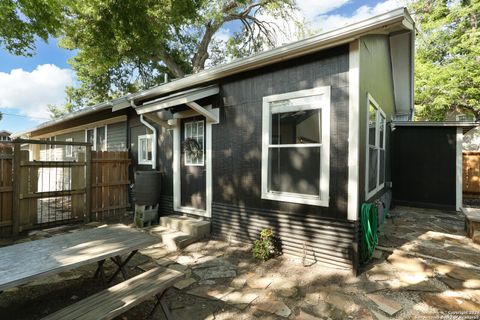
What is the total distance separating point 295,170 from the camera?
375cm

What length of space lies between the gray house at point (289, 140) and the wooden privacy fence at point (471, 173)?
19.9ft

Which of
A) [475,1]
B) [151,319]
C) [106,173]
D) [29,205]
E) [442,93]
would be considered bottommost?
[151,319]

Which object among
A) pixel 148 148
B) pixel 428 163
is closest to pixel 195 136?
pixel 148 148

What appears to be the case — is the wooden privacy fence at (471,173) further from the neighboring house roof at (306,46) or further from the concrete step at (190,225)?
the concrete step at (190,225)

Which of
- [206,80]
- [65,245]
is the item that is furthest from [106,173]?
[65,245]

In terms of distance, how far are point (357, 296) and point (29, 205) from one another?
586 cm

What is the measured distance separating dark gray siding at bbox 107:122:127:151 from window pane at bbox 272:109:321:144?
16.9 feet

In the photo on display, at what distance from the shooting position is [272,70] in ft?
13.0

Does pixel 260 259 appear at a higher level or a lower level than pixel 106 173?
lower

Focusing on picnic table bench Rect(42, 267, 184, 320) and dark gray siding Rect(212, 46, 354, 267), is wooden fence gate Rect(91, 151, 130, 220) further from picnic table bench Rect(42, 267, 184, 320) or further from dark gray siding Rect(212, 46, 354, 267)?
picnic table bench Rect(42, 267, 184, 320)

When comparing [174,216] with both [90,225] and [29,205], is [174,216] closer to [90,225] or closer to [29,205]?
[90,225]

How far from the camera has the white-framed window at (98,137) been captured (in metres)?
8.44

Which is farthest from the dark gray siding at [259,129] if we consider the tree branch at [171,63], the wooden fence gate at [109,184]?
the tree branch at [171,63]

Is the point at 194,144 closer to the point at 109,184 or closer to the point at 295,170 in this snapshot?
the point at 295,170
